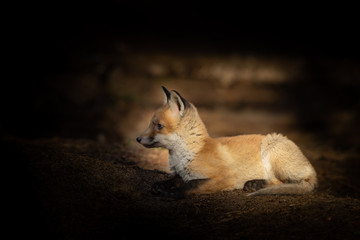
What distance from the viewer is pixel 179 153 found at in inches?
163

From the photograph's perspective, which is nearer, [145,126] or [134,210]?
[134,210]

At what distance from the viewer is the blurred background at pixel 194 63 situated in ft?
35.0

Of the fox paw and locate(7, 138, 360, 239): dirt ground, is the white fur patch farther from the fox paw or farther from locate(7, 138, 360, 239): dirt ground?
the fox paw

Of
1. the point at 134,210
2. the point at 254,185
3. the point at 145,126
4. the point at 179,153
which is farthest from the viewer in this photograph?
the point at 145,126

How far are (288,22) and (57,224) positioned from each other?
12766 mm

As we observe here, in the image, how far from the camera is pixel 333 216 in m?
3.13

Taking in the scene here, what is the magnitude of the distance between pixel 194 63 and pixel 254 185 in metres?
9.17

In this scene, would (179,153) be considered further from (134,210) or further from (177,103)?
(134,210)

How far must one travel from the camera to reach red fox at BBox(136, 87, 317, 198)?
401 cm

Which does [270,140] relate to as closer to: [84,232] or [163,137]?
[163,137]

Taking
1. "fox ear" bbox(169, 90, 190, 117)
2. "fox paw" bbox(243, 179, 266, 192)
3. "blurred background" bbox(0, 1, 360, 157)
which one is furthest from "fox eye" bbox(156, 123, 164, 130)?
"blurred background" bbox(0, 1, 360, 157)

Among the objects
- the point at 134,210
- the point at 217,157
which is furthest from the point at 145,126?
the point at 134,210

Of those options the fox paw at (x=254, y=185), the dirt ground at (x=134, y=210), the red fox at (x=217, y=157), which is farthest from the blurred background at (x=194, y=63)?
the dirt ground at (x=134, y=210)

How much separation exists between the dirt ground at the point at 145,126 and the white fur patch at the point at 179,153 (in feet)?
1.20
